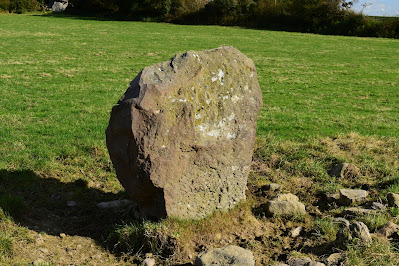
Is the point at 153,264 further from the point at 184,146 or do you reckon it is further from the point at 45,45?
the point at 45,45

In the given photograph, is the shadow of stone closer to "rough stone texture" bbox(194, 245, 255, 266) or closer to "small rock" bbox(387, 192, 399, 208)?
"rough stone texture" bbox(194, 245, 255, 266)

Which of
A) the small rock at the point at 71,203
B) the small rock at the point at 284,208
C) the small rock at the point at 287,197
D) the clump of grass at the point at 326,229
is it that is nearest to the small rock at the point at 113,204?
the small rock at the point at 71,203

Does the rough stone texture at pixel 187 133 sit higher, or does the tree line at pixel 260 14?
the tree line at pixel 260 14

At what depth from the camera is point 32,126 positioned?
9977 mm

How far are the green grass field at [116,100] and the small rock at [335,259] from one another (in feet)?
7.05

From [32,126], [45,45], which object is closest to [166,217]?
[32,126]

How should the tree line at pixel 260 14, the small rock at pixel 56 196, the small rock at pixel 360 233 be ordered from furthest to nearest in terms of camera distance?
the tree line at pixel 260 14 < the small rock at pixel 56 196 < the small rock at pixel 360 233

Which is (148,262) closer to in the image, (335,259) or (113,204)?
(113,204)

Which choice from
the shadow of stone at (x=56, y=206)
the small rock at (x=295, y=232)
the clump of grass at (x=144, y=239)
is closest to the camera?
the clump of grass at (x=144, y=239)

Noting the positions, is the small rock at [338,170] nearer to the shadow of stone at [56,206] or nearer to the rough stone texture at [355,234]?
the rough stone texture at [355,234]

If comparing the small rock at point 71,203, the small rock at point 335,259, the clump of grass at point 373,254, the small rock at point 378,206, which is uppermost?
the small rock at point 378,206

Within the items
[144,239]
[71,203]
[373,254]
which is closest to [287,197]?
[373,254]

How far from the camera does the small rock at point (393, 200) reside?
6126 mm

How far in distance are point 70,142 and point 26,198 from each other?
248cm
